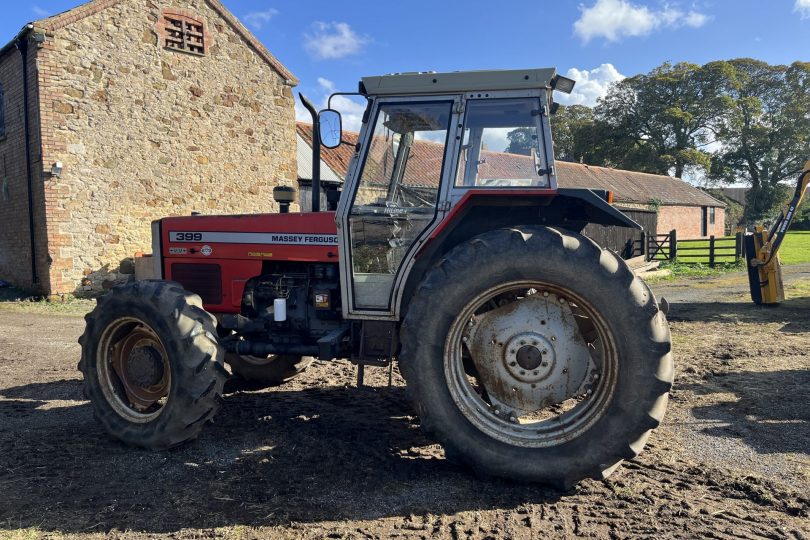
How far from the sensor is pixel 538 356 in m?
3.30

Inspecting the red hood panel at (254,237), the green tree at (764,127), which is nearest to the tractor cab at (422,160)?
the red hood panel at (254,237)

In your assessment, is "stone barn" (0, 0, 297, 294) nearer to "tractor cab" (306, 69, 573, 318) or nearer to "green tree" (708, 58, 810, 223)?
"tractor cab" (306, 69, 573, 318)

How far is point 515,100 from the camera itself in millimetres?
3480

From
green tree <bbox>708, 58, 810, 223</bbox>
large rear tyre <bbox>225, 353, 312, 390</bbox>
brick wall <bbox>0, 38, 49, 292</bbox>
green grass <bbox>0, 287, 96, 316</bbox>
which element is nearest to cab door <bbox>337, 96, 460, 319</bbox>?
large rear tyre <bbox>225, 353, 312, 390</bbox>

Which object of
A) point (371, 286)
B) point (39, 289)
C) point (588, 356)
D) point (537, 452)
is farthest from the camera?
point (39, 289)

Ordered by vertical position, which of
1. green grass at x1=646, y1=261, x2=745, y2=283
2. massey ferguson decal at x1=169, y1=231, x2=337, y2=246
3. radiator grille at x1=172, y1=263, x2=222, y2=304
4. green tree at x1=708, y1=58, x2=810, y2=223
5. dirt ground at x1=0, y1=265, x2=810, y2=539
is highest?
green tree at x1=708, y1=58, x2=810, y2=223

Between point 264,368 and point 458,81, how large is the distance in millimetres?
3203

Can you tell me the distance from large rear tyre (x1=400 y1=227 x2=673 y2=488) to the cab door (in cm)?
57

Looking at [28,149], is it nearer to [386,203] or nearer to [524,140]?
[386,203]

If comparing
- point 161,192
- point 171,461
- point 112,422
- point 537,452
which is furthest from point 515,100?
point 161,192

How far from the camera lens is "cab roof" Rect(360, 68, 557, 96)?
337 cm

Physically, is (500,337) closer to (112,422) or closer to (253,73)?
(112,422)

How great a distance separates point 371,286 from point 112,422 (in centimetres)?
205

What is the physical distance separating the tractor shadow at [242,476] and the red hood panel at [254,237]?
4.24ft
